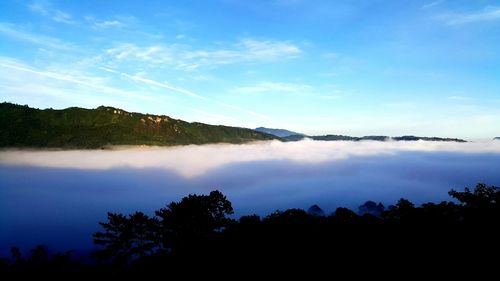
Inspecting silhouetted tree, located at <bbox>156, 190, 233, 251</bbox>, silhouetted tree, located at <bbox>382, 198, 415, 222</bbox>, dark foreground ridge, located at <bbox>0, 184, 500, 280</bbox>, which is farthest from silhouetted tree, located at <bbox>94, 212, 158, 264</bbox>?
silhouetted tree, located at <bbox>382, 198, 415, 222</bbox>

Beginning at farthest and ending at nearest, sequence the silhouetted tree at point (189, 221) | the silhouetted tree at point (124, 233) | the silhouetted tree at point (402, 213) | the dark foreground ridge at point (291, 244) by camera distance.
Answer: the silhouetted tree at point (402, 213), the silhouetted tree at point (189, 221), the silhouetted tree at point (124, 233), the dark foreground ridge at point (291, 244)

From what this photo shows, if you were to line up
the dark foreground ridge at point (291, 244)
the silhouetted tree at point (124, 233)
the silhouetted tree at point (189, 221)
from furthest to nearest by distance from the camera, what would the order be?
the silhouetted tree at point (189, 221)
the silhouetted tree at point (124, 233)
the dark foreground ridge at point (291, 244)

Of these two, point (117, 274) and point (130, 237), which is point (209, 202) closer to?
point (130, 237)

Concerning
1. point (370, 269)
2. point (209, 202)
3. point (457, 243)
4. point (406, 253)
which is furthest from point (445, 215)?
point (209, 202)

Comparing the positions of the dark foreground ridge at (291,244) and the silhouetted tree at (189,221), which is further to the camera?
the silhouetted tree at (189,221)

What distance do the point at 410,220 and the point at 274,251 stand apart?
26003mm

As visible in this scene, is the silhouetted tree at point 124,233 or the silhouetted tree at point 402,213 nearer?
the silhouetted tree at point 124,233

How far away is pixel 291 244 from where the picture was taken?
5447 centimetres

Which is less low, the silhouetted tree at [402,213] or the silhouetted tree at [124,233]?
the silhouetted tree at [402,213]

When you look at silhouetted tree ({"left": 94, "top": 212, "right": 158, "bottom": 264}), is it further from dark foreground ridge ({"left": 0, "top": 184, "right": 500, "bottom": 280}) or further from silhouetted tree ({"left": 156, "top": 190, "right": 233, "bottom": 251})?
silhouetted tree ({"left": 156, "top": 190, "right": 233, "bottom": 251})

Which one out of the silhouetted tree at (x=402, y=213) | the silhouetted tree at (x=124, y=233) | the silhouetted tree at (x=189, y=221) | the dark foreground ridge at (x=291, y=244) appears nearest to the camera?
the dark foreground ridge at (x=291, y=244)

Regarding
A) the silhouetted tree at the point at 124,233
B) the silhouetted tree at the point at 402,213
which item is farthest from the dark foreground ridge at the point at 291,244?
the silhouetted tree at the point at 402,213

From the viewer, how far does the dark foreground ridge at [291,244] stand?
4588 cm

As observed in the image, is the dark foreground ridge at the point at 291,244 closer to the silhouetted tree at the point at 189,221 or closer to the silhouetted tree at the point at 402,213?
the silhouetted tree at the point at 189,221
